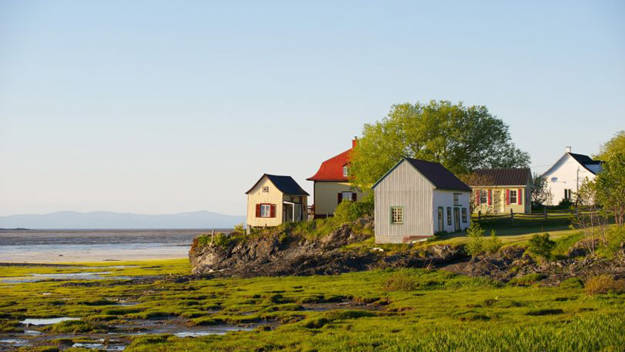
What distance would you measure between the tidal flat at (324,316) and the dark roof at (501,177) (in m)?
32.3

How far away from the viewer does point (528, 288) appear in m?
31.1

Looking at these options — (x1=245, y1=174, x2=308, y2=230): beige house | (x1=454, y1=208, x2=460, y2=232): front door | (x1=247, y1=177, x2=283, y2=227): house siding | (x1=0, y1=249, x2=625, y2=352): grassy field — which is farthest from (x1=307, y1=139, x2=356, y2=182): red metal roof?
(x1=0, y1=249, x2=625, y2=352): grassy field

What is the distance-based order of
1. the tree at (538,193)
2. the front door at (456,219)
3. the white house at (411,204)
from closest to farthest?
the white house at (411,204), the front door at (456,219), the tree at (538,193)

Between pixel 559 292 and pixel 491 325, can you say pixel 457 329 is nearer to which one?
pixel 491 325

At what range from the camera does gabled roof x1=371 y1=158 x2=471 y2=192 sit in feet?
171

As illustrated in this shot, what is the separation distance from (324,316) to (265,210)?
43.7 metres

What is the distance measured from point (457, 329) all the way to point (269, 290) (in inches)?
668

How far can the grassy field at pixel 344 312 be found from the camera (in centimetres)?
1955

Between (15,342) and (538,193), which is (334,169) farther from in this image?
(15,342)

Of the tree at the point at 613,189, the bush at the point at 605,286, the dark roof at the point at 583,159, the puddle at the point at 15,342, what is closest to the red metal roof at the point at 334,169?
the dark roof at the point at 583,159

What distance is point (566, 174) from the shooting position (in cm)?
8469

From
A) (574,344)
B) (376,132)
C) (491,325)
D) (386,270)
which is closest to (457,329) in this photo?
(491,325)

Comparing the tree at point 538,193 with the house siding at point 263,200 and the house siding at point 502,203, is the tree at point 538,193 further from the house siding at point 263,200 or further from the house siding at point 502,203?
the house siding at point 263,200

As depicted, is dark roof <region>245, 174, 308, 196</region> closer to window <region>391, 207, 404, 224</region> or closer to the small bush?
window <region>391, 207, 404, 224</region>
